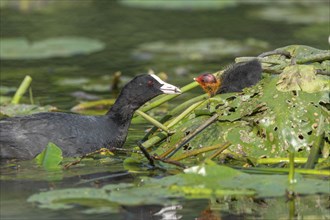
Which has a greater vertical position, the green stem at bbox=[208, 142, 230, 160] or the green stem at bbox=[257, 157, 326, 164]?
the green stem at bbox=[208, 142, 230, 160]

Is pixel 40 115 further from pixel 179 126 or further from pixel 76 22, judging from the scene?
pixel 76 22

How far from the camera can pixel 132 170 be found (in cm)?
825

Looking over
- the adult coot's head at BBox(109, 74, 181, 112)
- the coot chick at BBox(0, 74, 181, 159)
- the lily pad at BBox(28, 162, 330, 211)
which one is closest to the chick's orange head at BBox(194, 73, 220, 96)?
the coot chick at BBox(0, 74, 181, 159)

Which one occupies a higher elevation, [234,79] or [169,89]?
[234,79]

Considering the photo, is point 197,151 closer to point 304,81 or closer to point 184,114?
point 184,114

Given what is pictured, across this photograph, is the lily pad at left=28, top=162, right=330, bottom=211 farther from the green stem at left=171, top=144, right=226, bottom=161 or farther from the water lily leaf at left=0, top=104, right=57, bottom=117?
the water lily leaf at left=0, top=104, right=57, bottom=117

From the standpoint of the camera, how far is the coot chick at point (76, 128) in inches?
354

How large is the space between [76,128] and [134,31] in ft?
26.0

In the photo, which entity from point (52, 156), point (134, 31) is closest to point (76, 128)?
point (52, 156)

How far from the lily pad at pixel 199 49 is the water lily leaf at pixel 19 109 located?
4146 millimetres

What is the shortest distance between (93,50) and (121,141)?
223 inches

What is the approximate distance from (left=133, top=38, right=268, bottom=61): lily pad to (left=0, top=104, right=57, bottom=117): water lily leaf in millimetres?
4146

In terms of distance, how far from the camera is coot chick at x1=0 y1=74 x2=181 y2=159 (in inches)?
354

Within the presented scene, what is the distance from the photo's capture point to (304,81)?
8.46 metres
